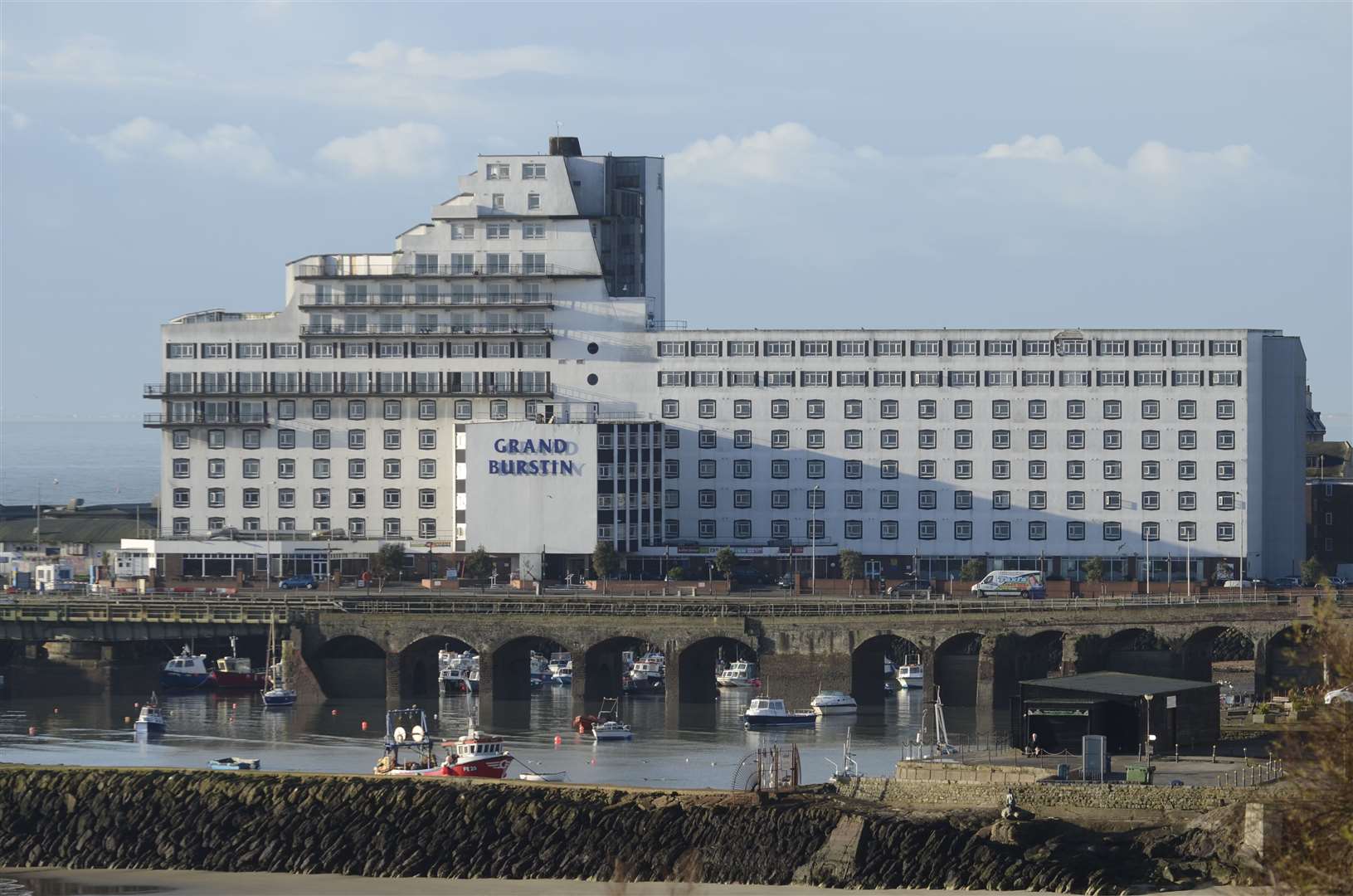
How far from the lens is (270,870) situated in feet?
290

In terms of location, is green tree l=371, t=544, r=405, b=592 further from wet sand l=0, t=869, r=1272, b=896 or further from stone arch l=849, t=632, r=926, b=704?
wet sand l=0, t=869, r=1272, b=896

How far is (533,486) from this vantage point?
562ft

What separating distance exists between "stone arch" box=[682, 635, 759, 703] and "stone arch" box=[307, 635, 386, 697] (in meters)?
19.2

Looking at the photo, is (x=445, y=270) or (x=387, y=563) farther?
(x=445, y=270)

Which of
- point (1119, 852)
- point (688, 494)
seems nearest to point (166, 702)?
point (688, 494)

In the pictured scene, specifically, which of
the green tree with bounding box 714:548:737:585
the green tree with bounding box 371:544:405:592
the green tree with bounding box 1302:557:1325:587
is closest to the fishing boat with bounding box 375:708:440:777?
the green tree with bounding box 371:544:405:592

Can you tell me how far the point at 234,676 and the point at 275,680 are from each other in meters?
5.23

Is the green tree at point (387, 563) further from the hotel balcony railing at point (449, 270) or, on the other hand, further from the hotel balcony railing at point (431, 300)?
the hotel balcony railing at point (449, 270)

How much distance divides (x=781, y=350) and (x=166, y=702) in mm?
58122

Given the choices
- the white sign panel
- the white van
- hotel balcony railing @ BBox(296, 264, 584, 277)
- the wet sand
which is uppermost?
hotel balcony railing @ BBox(296, 264, 584, 277)

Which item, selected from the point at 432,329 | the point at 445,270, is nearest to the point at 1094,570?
the point at 432,329

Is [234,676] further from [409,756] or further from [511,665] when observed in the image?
[409,756]

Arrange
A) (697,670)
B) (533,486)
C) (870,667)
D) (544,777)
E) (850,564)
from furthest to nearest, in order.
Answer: (850,564), (533,486), (697,670), (870,667), (544,777)

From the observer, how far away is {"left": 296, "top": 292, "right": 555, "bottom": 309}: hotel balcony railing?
17912 centimetres
